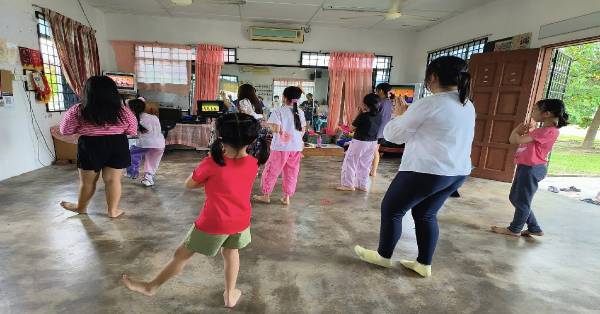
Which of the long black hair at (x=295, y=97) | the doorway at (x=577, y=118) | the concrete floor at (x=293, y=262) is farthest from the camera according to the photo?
the doorway at (x=577, y=118)

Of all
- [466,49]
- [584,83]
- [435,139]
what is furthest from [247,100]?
[584,83]

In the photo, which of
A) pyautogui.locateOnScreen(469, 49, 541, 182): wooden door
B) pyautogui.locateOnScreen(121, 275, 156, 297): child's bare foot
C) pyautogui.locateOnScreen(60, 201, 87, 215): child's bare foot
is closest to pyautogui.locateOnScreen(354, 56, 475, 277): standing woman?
pyautogui.locateOnScreen(121, 275, 156, 297): child's bare foot

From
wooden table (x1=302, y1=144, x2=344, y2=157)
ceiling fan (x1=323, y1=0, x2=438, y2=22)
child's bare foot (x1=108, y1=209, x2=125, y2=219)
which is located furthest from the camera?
wooden table (x1=302, y1=144, x2=344, y2=157)

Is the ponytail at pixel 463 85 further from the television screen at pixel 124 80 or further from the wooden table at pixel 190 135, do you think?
the television screen at pixel 124 80

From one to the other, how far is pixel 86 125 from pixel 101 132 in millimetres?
107

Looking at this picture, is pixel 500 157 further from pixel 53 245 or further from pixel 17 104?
pixel 17 104

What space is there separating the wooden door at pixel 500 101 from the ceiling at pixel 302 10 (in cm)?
121

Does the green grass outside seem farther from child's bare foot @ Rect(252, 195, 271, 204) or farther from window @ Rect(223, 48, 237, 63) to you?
window @ Rect(223, 48, 237, 63)

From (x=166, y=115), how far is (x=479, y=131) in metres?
5.47

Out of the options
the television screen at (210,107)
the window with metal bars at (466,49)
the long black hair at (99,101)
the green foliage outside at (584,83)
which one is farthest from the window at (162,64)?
the green foliage outside at (584,83)

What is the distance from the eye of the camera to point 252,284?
1804mm

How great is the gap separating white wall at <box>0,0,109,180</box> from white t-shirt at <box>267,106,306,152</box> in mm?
3516

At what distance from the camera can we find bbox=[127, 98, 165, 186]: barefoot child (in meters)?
3.40

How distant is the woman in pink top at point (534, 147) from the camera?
7.82 feet
